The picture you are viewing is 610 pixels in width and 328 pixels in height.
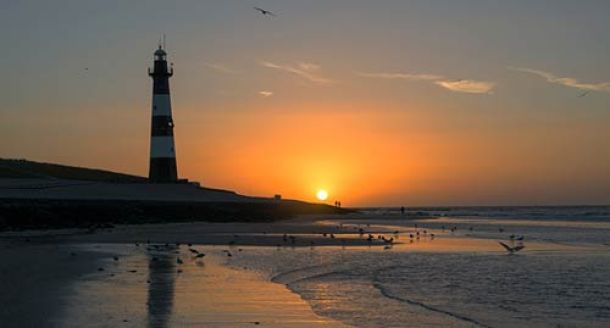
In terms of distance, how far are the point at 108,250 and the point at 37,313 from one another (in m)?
14.7

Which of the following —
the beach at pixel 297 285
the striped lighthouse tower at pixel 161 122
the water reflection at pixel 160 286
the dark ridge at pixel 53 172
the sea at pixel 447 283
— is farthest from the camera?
the dark ridge at pixel 53 172

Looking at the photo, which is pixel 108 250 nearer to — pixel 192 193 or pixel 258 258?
pixel 258 258

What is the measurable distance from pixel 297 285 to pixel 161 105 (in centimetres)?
4576

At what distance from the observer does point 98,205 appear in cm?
5075

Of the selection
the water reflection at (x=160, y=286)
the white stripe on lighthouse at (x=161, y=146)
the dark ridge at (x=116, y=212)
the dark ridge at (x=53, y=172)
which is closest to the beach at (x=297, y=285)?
the water reflection at (x=160, y=286)

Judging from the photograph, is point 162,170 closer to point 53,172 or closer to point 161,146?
point 161,146

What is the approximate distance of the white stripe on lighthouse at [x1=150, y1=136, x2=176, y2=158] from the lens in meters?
62.7

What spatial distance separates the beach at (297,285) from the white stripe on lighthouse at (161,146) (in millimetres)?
30254

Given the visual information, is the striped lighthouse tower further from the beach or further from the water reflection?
the water reflection

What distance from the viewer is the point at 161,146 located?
2474 inches

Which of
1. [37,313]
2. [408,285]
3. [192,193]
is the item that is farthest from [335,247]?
[192,193]

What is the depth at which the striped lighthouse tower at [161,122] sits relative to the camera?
62688mm

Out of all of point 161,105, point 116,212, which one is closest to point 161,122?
point 161,105

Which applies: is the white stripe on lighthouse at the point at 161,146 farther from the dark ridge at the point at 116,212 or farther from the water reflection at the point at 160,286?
the water reflection at the point at 160,286
